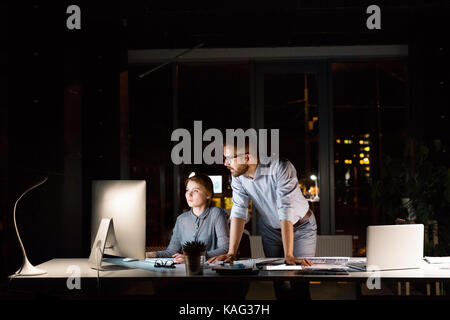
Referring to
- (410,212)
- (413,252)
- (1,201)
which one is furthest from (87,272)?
(410,212)

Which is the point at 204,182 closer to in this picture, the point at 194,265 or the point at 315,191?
the point at 194,265

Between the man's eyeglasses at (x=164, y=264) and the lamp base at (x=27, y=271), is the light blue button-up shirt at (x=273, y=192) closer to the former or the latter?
the man's eyeglasses at (x=164, y=264)

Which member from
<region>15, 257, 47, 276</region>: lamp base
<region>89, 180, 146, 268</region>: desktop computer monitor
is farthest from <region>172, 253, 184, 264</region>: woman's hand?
<region>15, 257, 47, 276</region>: lamp base

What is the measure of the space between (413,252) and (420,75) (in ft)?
12.1

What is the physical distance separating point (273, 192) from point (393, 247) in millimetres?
933

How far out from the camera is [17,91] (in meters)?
3.51

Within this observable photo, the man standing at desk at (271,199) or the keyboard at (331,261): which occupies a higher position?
the man standing at desk at (271,199)

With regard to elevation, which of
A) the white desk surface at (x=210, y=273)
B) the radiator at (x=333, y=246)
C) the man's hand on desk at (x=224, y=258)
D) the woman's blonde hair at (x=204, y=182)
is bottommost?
the radiator at (x=333, y=246)

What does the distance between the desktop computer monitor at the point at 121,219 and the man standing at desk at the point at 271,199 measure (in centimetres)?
55

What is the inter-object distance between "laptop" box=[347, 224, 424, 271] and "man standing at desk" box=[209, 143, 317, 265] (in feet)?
1.57

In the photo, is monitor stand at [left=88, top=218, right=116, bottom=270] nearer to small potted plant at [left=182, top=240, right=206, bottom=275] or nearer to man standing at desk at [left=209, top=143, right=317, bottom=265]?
small potted plant at [left=182, top=240, right=206, bottom=275]

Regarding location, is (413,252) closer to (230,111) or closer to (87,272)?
(87,272)

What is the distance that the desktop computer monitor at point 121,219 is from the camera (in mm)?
3121

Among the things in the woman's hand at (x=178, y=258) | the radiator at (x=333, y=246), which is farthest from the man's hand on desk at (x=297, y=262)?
the radiator at (x=333, y=246)
